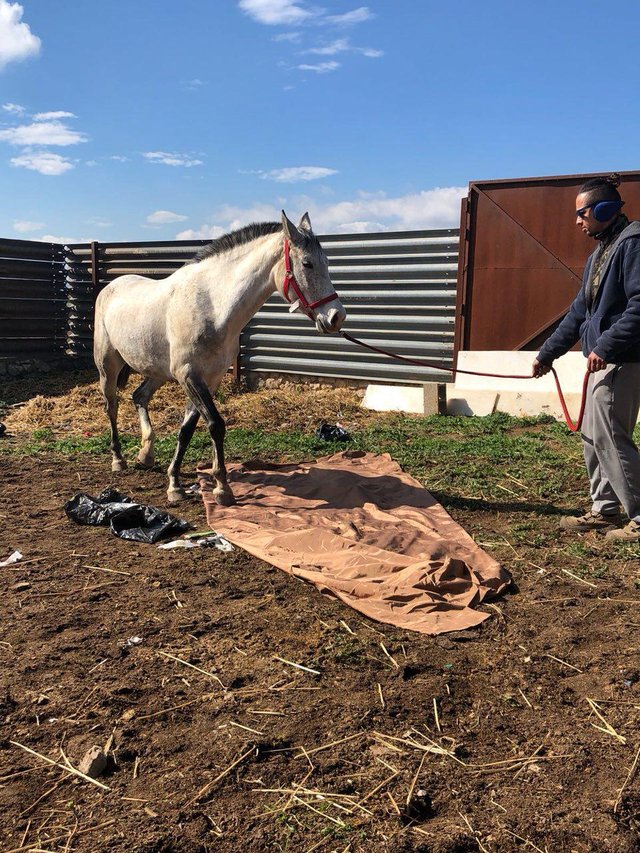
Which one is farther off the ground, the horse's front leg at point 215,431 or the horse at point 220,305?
the horse at point 220,305

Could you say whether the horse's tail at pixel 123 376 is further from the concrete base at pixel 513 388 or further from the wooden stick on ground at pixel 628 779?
the wooden stick on ground at pixel 628 779

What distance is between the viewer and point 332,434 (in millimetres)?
8344

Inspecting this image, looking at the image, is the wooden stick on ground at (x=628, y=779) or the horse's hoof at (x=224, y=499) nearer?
the wooden stick on ground at (x=628, y=779)

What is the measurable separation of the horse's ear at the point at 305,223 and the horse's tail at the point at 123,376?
2969 millimetres

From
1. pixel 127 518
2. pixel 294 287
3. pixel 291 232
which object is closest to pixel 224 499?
pixel 127 518

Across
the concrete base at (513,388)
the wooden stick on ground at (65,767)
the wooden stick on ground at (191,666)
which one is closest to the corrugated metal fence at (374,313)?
the concrete base at (513,388)

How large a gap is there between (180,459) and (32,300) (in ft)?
31.1

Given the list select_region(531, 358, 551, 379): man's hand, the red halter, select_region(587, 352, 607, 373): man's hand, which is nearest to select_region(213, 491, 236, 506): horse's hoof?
the red halter

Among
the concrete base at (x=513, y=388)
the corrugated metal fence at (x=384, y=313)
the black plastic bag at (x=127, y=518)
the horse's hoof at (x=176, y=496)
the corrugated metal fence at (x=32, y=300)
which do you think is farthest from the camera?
the corrugated metal fence at (x=32, y=300)

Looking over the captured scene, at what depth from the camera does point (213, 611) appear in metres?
3.92

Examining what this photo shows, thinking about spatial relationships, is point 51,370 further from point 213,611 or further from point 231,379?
point 213,611

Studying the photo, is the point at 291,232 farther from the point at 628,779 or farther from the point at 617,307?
the point at 628,779

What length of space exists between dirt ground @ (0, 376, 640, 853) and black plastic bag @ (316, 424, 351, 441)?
151 inches

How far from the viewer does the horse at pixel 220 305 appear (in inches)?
224
